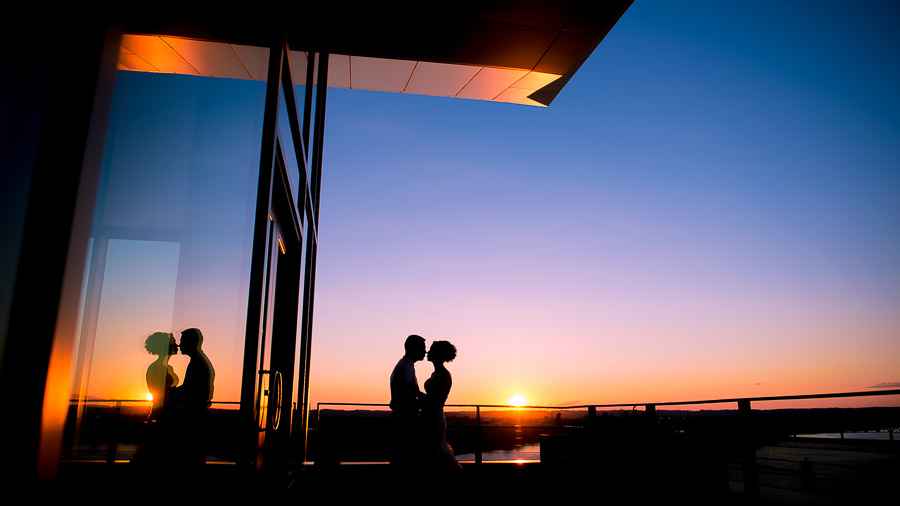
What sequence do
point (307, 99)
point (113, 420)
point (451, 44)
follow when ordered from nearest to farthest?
point (113, 420)
point (307, 99)
point (451, 44)

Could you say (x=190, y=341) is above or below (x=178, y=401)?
above

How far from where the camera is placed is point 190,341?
4.67ft

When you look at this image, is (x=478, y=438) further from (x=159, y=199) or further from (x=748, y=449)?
(x=159, y=199)

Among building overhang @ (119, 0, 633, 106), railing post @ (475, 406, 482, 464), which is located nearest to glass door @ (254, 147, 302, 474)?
building overhang @ (119, 0, 633, 106)

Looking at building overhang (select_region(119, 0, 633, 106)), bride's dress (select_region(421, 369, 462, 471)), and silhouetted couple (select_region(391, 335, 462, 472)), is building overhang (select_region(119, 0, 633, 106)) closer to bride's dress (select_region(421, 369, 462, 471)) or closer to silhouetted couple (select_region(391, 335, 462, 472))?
silhouetted couple (select_region(391, 335, 462, 472))

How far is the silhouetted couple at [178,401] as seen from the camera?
1393mm

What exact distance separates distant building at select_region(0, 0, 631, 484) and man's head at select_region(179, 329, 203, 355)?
0.07 ft

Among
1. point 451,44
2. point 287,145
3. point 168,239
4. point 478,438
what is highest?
point 451,44

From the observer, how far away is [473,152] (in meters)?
8.10

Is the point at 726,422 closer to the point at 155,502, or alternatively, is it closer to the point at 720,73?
the point at 155,502

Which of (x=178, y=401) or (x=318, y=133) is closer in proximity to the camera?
(x=178, y=401)

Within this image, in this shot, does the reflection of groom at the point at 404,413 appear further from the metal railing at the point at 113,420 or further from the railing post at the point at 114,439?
the railing post at the point at 114,439

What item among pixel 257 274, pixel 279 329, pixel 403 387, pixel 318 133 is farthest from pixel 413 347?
pixel 257 274

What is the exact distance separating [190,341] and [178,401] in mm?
224
